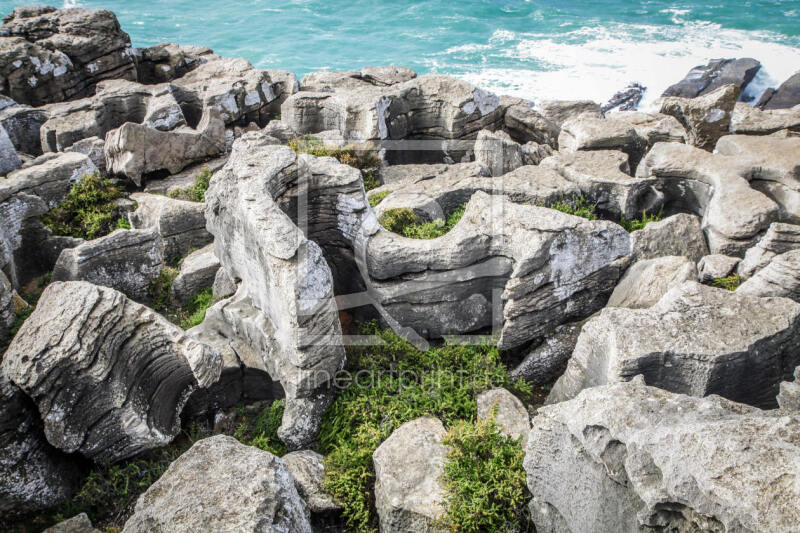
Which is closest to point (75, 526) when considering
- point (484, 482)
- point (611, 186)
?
point (484, 482)

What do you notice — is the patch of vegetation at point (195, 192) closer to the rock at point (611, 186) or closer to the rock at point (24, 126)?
the rock at point (24, 126)

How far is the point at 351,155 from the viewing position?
10211 mm

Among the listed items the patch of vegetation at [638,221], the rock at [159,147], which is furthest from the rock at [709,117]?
the rock at [159,147]

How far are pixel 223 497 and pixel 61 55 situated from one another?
49.9ft

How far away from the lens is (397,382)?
21.8ft

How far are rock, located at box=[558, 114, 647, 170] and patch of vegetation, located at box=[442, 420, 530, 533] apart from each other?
20.9 feet

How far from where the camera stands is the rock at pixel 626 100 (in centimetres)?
2364

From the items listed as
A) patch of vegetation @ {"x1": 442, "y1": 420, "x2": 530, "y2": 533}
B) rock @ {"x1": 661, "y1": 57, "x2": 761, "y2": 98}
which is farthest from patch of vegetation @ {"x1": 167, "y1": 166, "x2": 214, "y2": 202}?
rock @ {"x1": 661, "y1": 57, "x2": 761, "y2": 98}

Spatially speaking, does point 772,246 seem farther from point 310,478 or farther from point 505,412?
point 310,478

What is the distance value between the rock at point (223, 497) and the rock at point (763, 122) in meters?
10.6

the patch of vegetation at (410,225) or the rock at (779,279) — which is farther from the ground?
the rock at (779,279)

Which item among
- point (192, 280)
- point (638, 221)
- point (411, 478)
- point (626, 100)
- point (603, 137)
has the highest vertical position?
point (603, 137)

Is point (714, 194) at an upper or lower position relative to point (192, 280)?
upper

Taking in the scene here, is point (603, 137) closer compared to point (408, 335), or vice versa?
point (408, 335)
